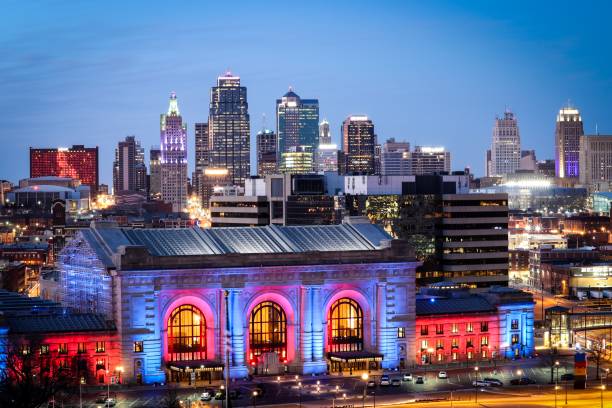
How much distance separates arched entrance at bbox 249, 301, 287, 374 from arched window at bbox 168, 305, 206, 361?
565 centimetres

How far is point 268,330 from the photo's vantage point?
16388 centimetres

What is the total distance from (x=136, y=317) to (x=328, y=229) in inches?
1165

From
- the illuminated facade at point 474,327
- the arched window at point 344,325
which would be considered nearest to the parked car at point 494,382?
the illuminated facade at point 474,327

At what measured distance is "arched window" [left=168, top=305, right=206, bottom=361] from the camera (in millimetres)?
159250

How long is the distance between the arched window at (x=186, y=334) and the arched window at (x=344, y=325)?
1512cm

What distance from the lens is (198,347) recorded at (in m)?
160

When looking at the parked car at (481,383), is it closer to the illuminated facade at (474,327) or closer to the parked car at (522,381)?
the parked car at (522,381)

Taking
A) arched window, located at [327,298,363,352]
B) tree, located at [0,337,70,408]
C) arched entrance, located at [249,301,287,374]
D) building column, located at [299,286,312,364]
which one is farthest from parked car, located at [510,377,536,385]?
tree, located at [0,337,70,408]

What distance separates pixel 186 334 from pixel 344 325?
18.5 m

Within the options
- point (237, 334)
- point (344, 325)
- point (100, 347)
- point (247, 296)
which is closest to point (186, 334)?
point (237, 334)

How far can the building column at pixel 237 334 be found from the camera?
525 ft

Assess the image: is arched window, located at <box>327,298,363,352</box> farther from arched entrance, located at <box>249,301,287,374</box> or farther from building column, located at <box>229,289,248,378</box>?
building column, located at <box>229,289,248,378</box>

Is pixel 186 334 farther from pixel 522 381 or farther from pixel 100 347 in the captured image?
pixel 522 381

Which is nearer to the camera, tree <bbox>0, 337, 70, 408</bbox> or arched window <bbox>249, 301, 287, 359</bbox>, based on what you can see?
tree <bbox>0, 337, 70, 408</bbox>
